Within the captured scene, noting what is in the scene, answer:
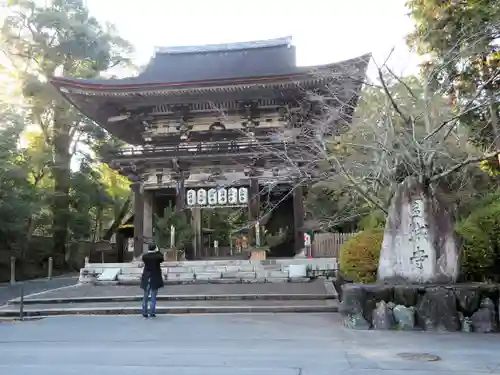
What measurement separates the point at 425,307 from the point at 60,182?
74.0 feet

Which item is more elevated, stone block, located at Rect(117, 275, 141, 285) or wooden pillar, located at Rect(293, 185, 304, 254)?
wooden pillar, located at Rect(293, 185, 304, 254)

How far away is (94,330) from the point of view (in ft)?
26.2

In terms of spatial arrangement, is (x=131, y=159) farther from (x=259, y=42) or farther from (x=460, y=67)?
(x=460, y=67)

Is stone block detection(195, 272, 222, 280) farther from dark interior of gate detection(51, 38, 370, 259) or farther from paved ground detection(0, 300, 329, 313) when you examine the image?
paved ground detection(0, 300, 329, 313)

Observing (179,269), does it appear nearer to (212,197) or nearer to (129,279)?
(129,279)

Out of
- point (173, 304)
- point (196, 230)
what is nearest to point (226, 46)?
point (196, 230)

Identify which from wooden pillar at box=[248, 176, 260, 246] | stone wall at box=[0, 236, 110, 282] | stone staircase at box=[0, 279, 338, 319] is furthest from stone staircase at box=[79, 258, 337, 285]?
stone wall at box=[0, 236, 110, 282]

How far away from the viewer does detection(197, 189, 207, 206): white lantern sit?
58.4 feet

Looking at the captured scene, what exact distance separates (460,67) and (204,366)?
11925 mm

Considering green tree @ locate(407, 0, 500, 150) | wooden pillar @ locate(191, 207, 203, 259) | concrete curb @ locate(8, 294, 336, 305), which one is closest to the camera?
concrete curb @ locate(8, 294, 336, 305)

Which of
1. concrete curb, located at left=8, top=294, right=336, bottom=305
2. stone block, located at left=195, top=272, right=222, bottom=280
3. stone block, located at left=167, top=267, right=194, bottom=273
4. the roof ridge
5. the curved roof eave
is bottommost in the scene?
concrete curb, located at left=8, top=294, right=336, bottom=305

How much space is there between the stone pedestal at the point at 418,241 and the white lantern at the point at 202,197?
402 inches

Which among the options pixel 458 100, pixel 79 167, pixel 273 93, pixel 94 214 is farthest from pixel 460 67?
pixel 94 214

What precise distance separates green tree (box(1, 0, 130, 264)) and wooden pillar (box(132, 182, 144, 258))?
8.11 meters
